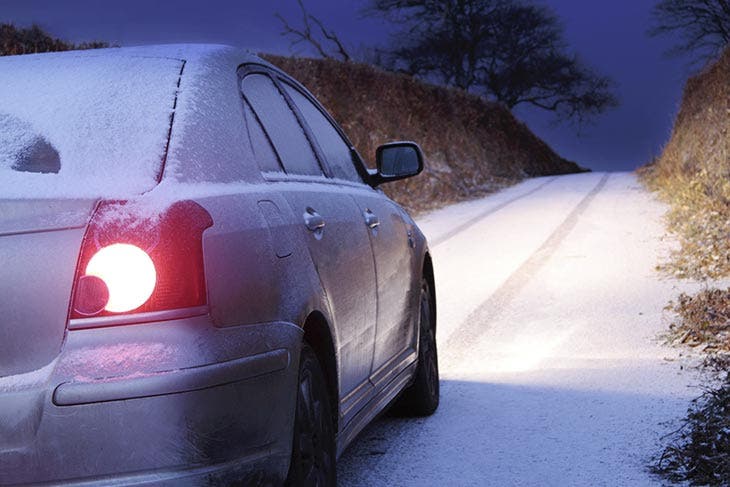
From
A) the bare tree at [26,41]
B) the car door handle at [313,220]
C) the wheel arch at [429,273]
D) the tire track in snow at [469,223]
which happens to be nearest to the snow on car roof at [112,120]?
the car door handle at [313,220]

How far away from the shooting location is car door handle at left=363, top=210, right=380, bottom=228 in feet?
15.6

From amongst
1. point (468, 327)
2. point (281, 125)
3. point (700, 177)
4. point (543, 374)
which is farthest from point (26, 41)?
point (281, 125)

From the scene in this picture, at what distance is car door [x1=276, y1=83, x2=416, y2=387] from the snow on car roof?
1043 millimetres

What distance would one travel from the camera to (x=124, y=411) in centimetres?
266

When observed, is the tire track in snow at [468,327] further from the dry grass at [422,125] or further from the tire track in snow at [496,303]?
the dry grass at [422,125]

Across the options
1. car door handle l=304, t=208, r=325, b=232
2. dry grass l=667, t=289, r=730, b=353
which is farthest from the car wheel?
dry grass l=667, t=289, r=730, b=353

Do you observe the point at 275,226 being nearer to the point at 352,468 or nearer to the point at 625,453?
the point at 352,468

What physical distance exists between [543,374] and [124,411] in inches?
188

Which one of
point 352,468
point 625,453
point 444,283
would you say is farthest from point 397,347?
point 444,283

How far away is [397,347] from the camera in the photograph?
5258 millimetres

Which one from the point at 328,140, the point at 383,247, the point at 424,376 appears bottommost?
the point at 424,376

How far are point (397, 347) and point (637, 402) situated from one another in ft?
5.49

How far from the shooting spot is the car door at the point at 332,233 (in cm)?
378

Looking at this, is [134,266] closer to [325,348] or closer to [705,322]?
[325,348]
